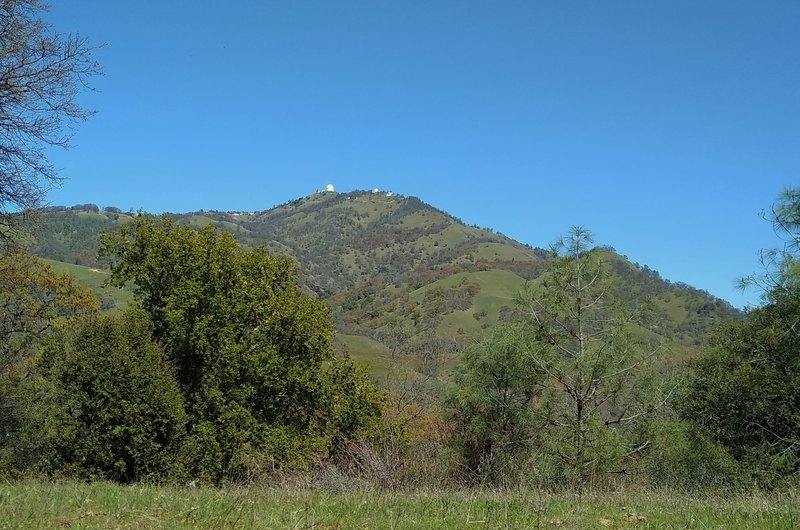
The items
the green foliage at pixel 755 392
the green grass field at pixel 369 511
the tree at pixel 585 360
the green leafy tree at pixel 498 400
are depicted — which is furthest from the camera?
the green foliage at pixel 755 392

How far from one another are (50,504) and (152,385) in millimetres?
12113

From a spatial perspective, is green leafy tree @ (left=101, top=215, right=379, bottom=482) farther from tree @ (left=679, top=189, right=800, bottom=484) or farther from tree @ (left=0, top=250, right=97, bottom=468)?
tree @ (left=679, top=189, right=800, bottom=484)

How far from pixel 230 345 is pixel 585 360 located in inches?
444

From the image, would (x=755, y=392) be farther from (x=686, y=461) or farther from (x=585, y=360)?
(x=585, y=360)

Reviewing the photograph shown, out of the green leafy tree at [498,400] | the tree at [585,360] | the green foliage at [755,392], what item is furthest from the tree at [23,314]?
the green foliage at [755,392]

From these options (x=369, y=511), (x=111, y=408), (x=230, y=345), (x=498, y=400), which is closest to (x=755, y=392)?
(x=498, y=400)

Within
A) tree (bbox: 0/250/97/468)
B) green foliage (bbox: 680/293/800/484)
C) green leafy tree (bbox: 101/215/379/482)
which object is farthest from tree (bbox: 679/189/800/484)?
tree (bbox: 0/250/97/468)

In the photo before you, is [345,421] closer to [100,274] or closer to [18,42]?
[18,42]

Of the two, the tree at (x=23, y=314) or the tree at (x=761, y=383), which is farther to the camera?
the tree at (x=23, y=314)

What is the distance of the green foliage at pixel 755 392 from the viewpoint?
59.5 ft

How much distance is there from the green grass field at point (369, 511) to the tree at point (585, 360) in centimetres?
867

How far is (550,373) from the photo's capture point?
16.2m

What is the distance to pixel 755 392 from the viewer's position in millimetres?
Result: 23859

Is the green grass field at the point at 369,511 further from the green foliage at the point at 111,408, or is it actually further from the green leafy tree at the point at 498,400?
the green foliage at the point at 111,408
